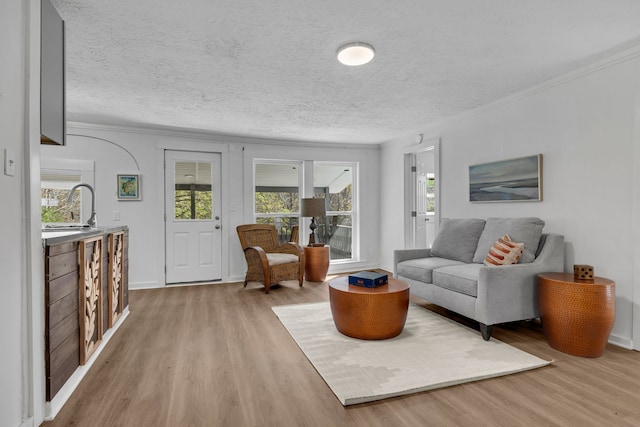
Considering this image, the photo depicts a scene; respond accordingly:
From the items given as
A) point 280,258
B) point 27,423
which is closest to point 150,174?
point 280,258

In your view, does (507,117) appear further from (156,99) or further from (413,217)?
(156,99)

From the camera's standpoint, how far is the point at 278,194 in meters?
5.68

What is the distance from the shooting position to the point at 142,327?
127 inches

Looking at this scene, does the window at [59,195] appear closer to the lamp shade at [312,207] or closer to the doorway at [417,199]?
the lamp shade at [312,207]

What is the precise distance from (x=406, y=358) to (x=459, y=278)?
945 millimetres

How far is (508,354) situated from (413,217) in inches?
122

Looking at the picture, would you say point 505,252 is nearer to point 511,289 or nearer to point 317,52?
point 511,289

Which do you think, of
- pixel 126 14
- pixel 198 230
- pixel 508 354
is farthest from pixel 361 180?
pixel 126 14

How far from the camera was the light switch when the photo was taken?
1467 mm

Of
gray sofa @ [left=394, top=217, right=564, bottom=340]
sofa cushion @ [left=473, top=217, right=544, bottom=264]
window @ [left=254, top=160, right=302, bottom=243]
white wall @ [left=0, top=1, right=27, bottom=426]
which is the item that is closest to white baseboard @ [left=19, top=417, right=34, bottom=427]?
white wall @ [left=0, top=1, right=27, bottom=426]

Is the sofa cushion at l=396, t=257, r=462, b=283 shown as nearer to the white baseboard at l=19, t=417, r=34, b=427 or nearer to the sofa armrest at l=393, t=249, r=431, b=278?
the sofa armrest at l=393, t=249, r=431, b=278

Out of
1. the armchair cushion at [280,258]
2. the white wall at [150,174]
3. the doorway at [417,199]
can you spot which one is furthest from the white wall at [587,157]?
the white wall at [150,174]

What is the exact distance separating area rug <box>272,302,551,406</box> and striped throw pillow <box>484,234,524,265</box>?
0.65m

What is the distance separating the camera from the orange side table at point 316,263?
5.08 meters
